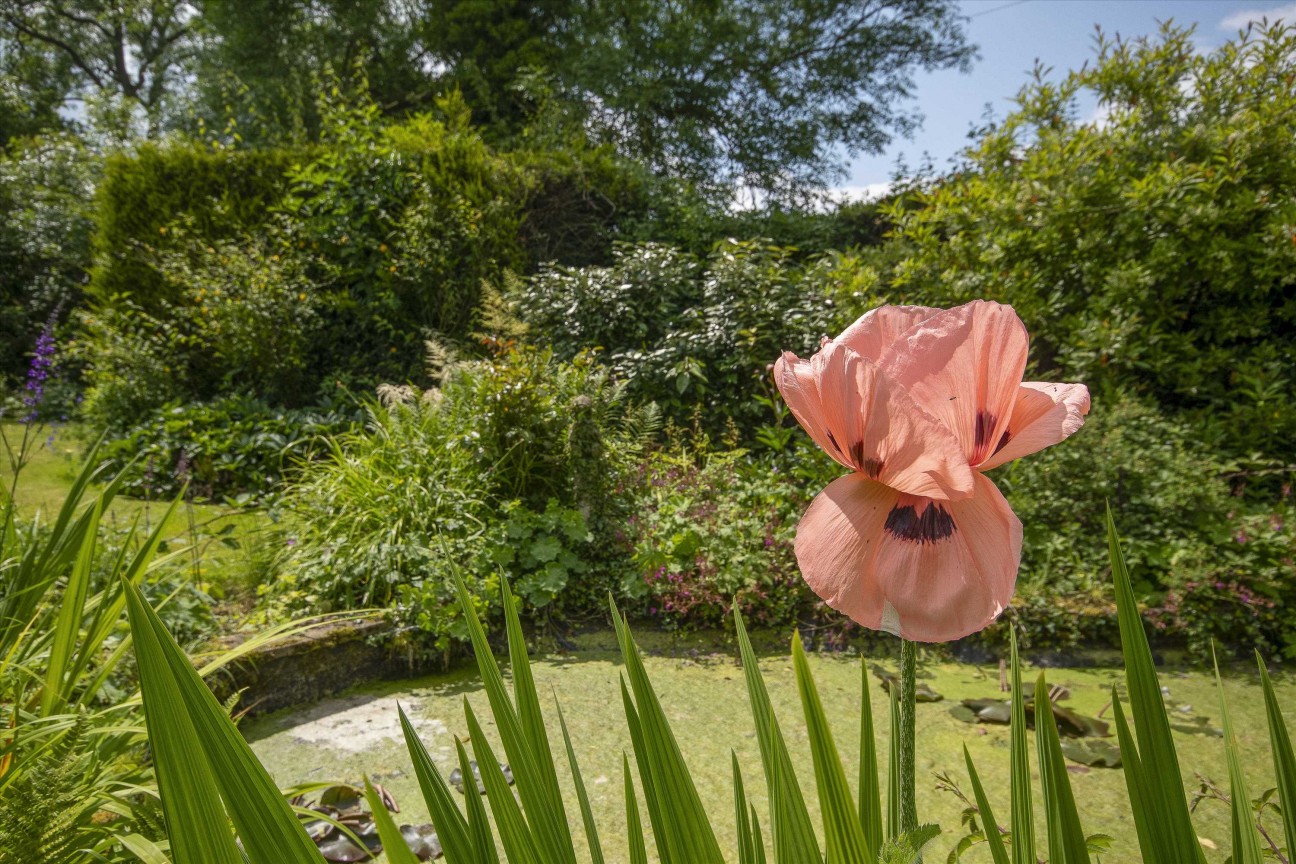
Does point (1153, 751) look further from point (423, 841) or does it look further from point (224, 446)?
point (224, 446)

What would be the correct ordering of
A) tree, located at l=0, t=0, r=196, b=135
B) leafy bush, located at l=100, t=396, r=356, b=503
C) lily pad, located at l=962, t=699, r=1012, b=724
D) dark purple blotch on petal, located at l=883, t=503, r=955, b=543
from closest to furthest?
dark purple blotch on petal, located at l=883, t=503, r=955, b=543 < lily pad, located at l=962, t=699, r=1012, b=724 < leafy bush, located at l=100, t=396, r=356, b=503 < tree, located at l=0, t=0, r=196, b=135

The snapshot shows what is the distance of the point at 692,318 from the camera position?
577 centimetres

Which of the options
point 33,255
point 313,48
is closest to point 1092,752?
point 33,255

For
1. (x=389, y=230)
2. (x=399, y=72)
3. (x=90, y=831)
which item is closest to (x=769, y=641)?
(x=90, y=831)

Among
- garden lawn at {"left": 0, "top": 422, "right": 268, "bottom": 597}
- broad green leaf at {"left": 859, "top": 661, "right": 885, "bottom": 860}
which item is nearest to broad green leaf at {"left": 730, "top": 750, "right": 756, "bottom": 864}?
broad green leaf at {"left": 859, "top": 661, "right": 885, "bottom": 860}

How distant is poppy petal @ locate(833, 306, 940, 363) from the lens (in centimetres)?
61

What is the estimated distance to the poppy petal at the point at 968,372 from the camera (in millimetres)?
552

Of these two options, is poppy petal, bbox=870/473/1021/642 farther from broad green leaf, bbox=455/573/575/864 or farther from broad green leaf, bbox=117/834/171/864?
broad green leaf, bbox=117/834/171/864

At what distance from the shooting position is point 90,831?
1.11m

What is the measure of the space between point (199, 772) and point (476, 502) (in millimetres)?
3235

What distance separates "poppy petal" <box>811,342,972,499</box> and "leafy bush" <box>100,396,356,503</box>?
4956 millimetres

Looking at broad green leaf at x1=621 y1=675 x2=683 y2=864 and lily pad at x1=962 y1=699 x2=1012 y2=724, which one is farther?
lily pad at x1=962 y1=699 x2=1012 y2=724

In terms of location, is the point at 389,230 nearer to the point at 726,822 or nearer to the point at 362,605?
the point at 362,605

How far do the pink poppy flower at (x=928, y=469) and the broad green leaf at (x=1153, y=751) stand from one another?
0.08 metres
